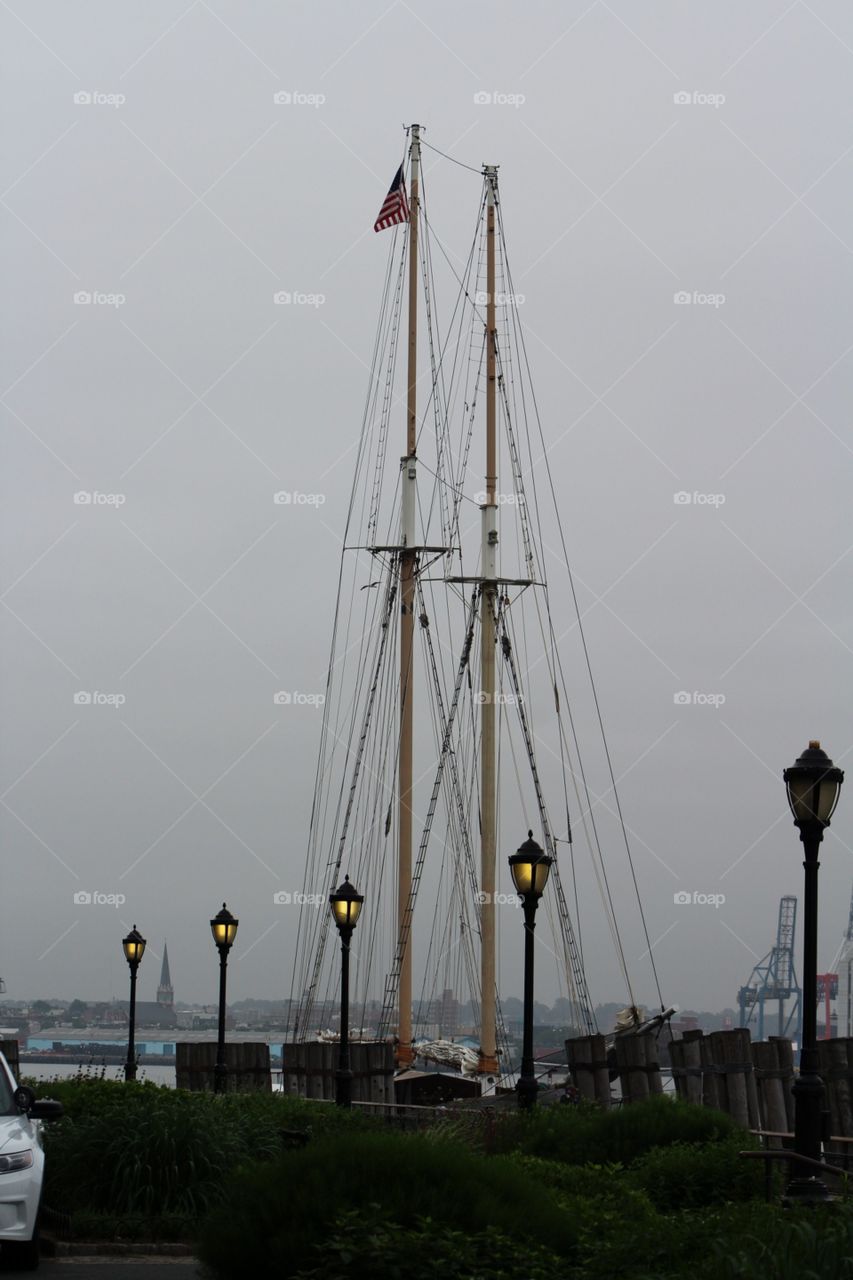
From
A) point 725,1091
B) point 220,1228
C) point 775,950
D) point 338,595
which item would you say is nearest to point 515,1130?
point 725,1091

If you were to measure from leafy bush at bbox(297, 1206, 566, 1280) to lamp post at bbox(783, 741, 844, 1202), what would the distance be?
3.48 metres

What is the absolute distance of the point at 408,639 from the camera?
47.2m

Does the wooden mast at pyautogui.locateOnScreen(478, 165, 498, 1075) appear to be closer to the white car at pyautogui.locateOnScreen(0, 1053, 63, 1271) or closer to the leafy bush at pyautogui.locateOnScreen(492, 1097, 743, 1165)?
the leafy bush at pyautogui.locateOnScreen(492, 1097, 743, 1165)

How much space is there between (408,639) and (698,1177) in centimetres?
3298

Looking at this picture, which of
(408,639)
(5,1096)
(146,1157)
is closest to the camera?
(5,1096)

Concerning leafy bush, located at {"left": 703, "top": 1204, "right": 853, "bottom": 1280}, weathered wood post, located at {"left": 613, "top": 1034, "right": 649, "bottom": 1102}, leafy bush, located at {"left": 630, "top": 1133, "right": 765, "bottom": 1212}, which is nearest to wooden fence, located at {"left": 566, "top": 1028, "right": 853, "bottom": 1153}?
weathered wood post, located at {"left": 613, "top": 1034, "right": 649, "bottom": 1102}

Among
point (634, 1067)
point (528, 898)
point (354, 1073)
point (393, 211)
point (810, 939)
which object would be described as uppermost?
point (393, 211)

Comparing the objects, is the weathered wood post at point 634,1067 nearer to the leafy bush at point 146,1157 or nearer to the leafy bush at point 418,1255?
the leafy bush at point 146,1157

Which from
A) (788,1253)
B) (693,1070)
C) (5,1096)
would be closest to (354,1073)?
(693,1070)

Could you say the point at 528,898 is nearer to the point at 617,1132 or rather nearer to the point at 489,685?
the point at 617,1132

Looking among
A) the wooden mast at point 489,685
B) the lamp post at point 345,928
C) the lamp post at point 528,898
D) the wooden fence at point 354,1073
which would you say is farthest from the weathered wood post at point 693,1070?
the wooden mast at point 489,685

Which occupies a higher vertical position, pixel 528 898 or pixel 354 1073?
pixel 528 898

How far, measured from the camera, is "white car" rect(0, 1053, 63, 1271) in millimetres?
11844

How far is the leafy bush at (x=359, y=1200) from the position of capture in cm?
946
